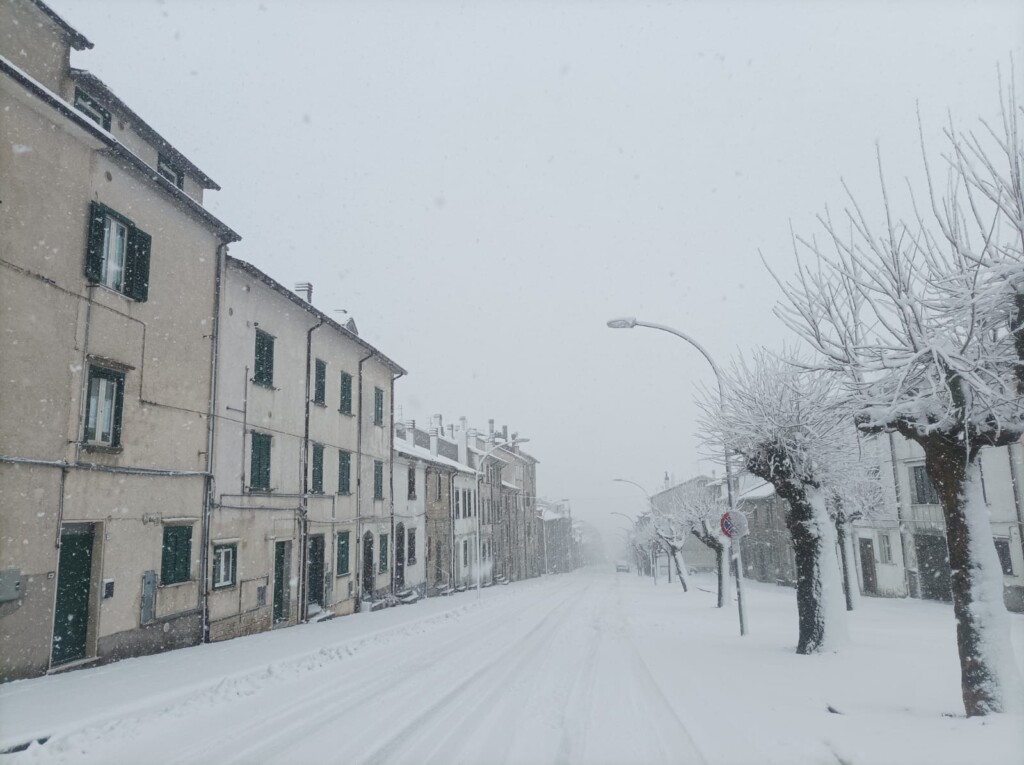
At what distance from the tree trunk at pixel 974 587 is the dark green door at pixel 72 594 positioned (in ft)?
40.9

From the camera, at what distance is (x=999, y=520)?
73.5 feet

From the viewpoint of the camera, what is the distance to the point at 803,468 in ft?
36.9

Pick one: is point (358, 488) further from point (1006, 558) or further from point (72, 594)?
point (1006, 558)

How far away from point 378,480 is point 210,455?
11741 millimetres

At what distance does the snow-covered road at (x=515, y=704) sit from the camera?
242 inches

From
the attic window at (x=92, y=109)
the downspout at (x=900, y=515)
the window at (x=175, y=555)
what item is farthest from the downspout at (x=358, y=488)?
the downspout at (x=900, y=515)

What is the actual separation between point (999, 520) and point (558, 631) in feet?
55.5

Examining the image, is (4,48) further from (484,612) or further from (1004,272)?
(484,612)

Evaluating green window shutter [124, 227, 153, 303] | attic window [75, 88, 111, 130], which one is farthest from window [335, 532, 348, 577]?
attic window [75, 88, 111, 130]

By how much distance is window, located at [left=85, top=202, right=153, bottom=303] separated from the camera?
11398 millimetres

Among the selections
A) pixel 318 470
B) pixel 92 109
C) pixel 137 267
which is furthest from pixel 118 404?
pixel 318 470

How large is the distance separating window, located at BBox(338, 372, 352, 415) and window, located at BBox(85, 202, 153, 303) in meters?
10.3

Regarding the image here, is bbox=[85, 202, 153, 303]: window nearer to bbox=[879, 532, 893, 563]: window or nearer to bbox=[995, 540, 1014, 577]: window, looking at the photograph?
bbox=[995, 540, 1014, 577]: window

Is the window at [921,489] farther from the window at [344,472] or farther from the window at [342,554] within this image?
the window at [342,554]
